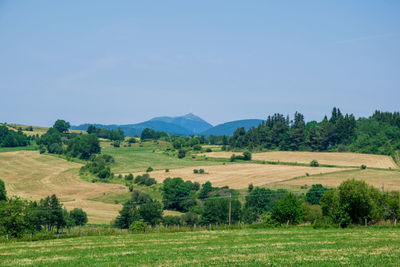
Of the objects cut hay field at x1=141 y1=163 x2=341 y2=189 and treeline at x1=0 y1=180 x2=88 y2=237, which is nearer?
treeline at x1=0 y1=180 x2=88 y2=237

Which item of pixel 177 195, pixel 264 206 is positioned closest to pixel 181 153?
pixel 177 195

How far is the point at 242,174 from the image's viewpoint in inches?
4998

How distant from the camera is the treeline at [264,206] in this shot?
5553 cm

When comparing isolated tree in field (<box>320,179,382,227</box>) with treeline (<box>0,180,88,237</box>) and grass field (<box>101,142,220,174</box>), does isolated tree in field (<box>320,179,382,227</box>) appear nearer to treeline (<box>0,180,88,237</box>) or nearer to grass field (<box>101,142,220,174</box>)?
treeline (<box>0,180,88,237</box>)

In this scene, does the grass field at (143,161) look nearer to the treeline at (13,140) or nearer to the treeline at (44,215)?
the treeline at (13,140)

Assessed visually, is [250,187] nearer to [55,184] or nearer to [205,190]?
[205,190]

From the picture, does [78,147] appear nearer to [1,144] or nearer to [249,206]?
[1,144]

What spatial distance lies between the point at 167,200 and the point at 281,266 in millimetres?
82169

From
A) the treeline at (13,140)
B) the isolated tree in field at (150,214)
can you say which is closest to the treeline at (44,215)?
the isolated tree in field at (150,214)

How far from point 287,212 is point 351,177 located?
58.8m

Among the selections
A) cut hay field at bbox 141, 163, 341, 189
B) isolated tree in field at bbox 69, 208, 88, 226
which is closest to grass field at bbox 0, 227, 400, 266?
isolated tree in field at bbox 69, 208, 88, 226

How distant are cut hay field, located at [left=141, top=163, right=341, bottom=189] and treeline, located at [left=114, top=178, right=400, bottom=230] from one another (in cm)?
730

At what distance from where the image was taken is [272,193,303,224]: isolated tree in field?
5844 centimetres

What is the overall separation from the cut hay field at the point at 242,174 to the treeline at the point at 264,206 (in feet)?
24.0
